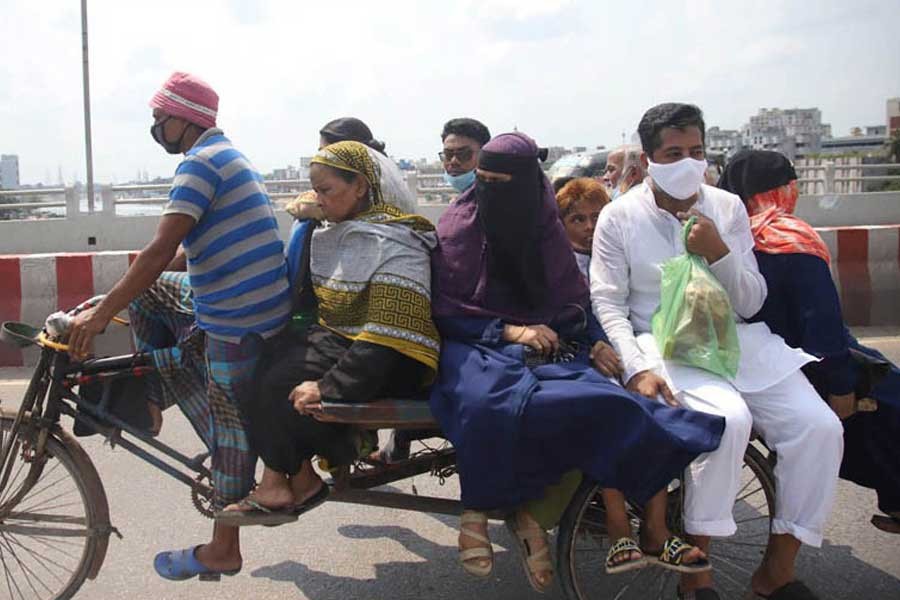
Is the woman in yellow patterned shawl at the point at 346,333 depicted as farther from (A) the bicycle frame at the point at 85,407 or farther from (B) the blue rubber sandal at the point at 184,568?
(A) the bicycle frame at the point at 85,407

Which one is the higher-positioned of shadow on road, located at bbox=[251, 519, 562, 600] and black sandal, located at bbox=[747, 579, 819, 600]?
black sandal, located at bbox=[747, 579, 819, 600]

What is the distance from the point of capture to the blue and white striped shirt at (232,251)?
300cm

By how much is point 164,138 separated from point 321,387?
3.40 ft

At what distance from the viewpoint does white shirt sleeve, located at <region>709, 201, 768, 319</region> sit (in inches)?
119

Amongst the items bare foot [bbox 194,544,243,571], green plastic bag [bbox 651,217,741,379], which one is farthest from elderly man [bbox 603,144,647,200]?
bare foot [bbox 194,544,243,571]

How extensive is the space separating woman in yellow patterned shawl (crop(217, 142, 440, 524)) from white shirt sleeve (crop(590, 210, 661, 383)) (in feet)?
2.02

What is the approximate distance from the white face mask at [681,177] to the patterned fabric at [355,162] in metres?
0.99

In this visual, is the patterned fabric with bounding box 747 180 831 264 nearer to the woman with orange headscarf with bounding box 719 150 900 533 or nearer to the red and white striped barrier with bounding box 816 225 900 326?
the woman with orange headscarf with bounding box 719 150 900 533

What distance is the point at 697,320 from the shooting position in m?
2.93

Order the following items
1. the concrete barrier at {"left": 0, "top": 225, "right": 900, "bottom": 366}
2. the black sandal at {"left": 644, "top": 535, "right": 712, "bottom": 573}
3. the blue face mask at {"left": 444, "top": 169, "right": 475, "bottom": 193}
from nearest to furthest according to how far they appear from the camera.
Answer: the black sandal at {"left": 644, "top": 535, "right": 712, "bottom": 573} → the blue face mask at {"left": 444, "top": 169, "right": 475, "bottom": 193} → the concrete barrier at {"left": 0, "top": 225, "right": 900, "bottom": 366}

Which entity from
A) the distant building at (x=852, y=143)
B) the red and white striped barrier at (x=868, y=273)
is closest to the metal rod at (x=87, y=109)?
the red and white striped barrier at (x=868, y=273)

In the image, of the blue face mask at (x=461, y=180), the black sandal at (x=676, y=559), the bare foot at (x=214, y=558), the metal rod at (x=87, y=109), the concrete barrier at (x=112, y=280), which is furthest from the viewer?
the metal rod at (x=87, y=109)

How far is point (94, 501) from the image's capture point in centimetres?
319

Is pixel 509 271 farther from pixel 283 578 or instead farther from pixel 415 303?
pixel 283 578
